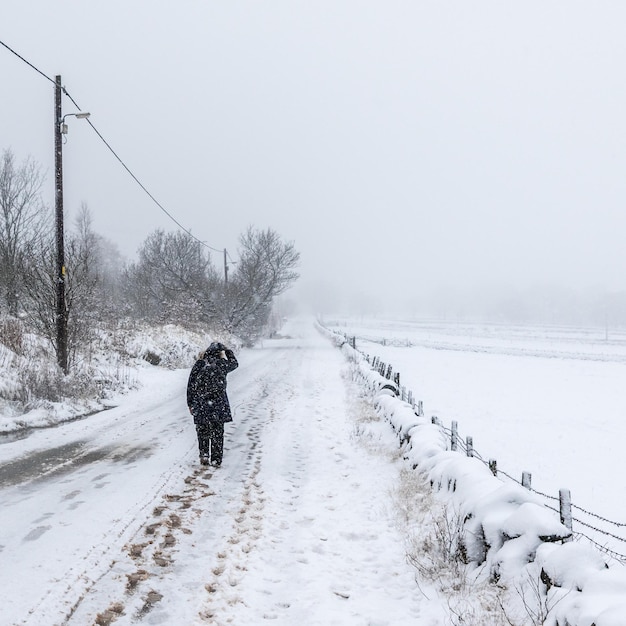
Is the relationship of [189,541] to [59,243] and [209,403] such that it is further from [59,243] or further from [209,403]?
[59,243]

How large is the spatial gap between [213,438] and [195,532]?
7.77 feet

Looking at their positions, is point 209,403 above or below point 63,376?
above

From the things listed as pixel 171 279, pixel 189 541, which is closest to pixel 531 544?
pixel 189 541

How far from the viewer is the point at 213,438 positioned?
6988 mm

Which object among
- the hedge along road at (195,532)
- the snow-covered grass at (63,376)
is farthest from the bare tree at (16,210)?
the hedge along road at (195,532)

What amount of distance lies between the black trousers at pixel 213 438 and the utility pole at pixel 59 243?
272 inches

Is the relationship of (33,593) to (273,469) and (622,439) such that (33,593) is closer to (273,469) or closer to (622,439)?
(273,469)

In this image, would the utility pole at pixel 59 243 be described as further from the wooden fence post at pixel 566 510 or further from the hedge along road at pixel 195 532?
the wooden fence post at pixel 566 510

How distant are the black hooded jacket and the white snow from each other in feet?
2.45

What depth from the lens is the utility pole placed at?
12141 millimetres

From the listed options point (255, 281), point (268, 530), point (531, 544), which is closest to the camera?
point (531, 544)

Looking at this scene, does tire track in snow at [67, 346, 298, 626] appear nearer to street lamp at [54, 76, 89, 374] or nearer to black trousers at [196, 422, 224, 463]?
black trousers at [196, 422, 224, 463]

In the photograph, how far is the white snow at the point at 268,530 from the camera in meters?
3.38

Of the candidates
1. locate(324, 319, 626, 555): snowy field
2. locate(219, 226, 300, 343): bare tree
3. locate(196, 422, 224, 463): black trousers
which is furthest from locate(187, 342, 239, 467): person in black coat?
locate(219, 226, 300, 343): bare tree
